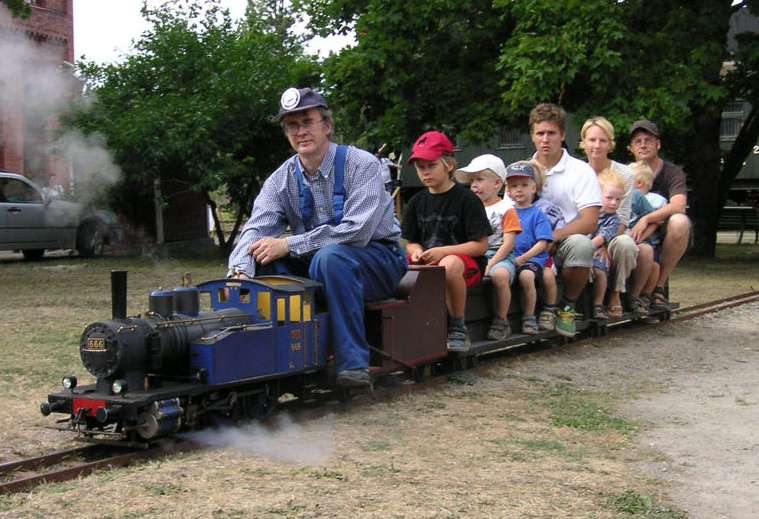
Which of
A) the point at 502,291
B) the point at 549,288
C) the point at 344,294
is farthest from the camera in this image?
the point at 549,288

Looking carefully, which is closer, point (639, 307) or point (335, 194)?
point (335, 194)

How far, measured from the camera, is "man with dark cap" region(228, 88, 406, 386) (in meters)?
5.68

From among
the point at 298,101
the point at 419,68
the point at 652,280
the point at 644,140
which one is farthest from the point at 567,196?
the point at 419,68

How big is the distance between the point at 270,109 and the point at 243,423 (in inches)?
564

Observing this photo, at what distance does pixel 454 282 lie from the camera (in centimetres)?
677

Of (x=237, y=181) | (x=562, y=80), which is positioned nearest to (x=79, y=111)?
(x=237, y=181)

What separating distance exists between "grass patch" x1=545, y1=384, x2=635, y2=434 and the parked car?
13908 mm

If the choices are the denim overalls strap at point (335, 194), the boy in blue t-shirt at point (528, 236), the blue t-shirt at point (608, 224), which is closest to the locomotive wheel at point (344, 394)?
the denim overalls strap at point (335, 194)

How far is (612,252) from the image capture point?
909 cm

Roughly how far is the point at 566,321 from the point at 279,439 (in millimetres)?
3649

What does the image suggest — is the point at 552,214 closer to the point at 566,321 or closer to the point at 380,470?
the point at 566,321

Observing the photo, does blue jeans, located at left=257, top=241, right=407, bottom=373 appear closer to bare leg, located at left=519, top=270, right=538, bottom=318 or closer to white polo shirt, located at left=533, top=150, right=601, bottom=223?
bare leg, located at left=519, top=270, right=538, bottom=318

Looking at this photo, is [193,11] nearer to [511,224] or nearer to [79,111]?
[79,111]

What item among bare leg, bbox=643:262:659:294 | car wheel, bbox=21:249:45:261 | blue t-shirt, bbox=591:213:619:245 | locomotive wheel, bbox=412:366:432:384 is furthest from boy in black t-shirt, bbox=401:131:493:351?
car wheel, bbox=21:249:45:261
